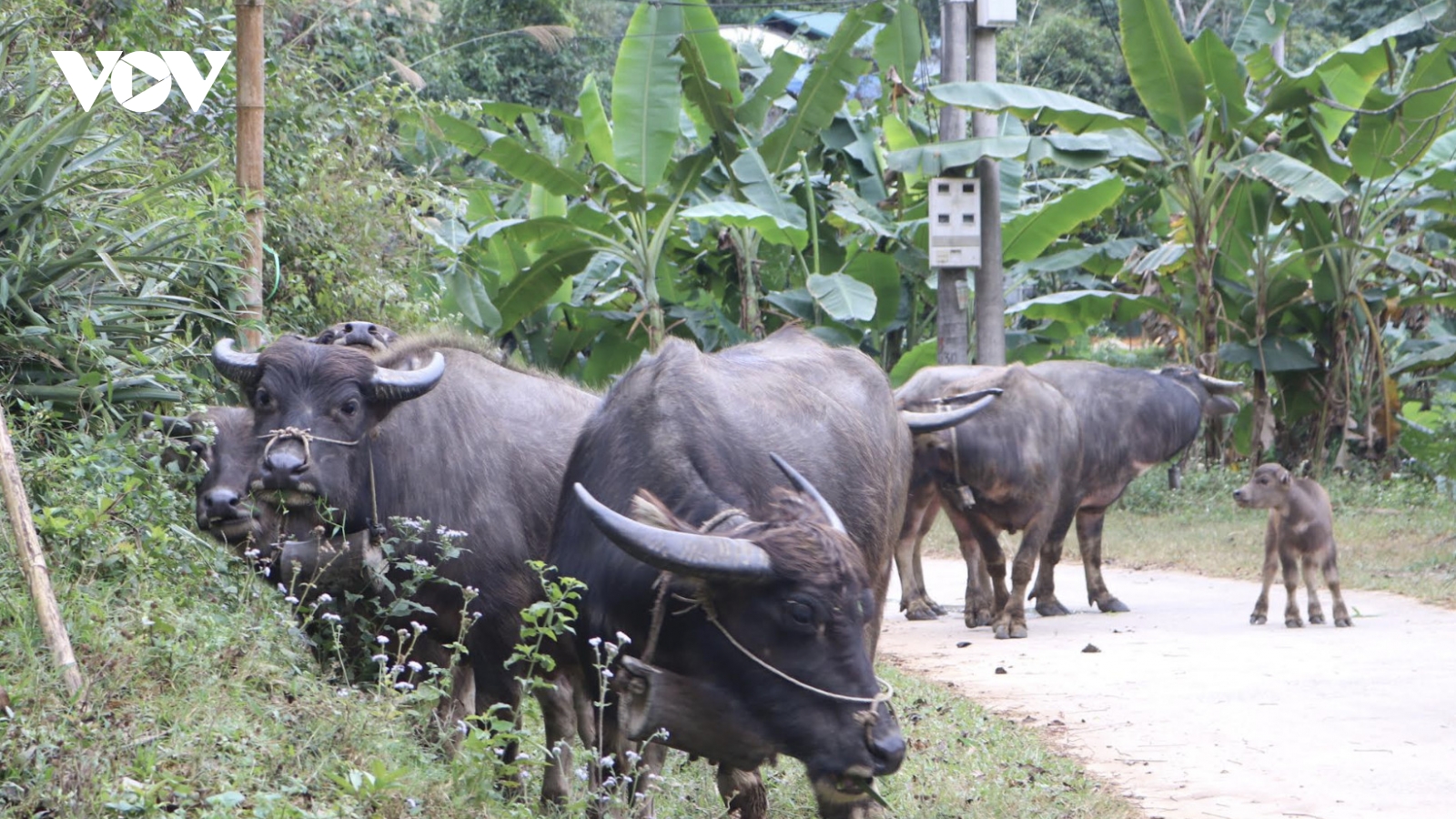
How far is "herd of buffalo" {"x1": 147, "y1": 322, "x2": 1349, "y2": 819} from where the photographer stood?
4.13 metres

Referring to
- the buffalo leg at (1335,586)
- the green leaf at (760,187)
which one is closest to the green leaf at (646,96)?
the green leaf at (760,187)

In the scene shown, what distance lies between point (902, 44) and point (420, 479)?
977 cm

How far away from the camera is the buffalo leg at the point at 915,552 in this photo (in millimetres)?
10227

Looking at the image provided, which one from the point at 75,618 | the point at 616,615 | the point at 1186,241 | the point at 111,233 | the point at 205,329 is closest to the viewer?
the point at 616,615

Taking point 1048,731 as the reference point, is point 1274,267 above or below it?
above

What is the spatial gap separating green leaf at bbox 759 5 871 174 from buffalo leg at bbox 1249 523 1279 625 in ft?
17.9

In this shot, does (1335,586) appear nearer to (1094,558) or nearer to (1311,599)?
(1311,599)

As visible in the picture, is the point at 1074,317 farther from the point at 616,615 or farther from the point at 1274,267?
the point at 616,615

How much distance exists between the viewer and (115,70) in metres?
7.38

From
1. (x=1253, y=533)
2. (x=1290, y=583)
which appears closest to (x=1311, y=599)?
(x=1290, y=583)

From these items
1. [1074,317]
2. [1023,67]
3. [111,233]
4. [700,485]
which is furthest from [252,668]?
[1023,67]

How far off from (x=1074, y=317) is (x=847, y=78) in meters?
3.70

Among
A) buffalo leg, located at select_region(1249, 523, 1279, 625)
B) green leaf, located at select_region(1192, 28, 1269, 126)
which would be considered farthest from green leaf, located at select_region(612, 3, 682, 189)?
buffalo leg, located at select_region(1249, 523, 1279, 625)

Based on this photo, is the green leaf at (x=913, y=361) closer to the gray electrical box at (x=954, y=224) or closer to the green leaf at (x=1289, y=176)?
the gray electrical box at (x=954, y=224)
